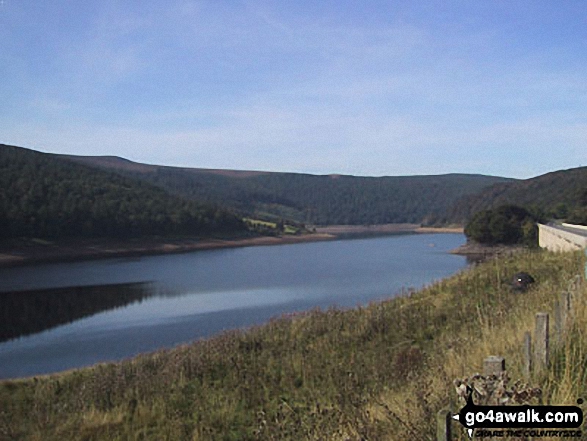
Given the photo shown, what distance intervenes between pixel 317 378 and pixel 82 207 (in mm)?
61941

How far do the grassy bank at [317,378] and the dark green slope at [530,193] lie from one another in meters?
66.1

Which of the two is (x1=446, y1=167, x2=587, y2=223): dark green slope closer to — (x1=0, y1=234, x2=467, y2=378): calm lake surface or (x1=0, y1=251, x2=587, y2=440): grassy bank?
(x1=0, y1=234, x2=467, y2=378): calm lake surface

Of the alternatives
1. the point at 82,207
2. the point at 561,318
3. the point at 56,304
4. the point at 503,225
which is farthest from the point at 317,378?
the point at 82,207

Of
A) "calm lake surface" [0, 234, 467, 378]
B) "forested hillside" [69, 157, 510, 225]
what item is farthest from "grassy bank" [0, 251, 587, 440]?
"forested hillside" [69, 157, 510, 225]

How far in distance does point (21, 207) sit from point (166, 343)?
47129 millimetres

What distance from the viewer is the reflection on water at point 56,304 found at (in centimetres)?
2276

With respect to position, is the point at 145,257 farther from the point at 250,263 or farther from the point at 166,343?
the point at 166,343

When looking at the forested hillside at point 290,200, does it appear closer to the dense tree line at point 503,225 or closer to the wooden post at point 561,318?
the dense tree line at point 503,225

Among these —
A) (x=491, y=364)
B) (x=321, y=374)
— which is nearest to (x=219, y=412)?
(x=321, y=374)

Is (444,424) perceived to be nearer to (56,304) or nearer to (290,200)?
(56,304)

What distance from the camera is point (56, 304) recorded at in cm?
2802

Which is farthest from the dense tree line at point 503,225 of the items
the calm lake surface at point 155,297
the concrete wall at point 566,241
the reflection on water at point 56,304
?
the reflection on water at point 56,304

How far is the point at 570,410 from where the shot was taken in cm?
259

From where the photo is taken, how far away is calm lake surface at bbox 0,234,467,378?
18.5 metres
